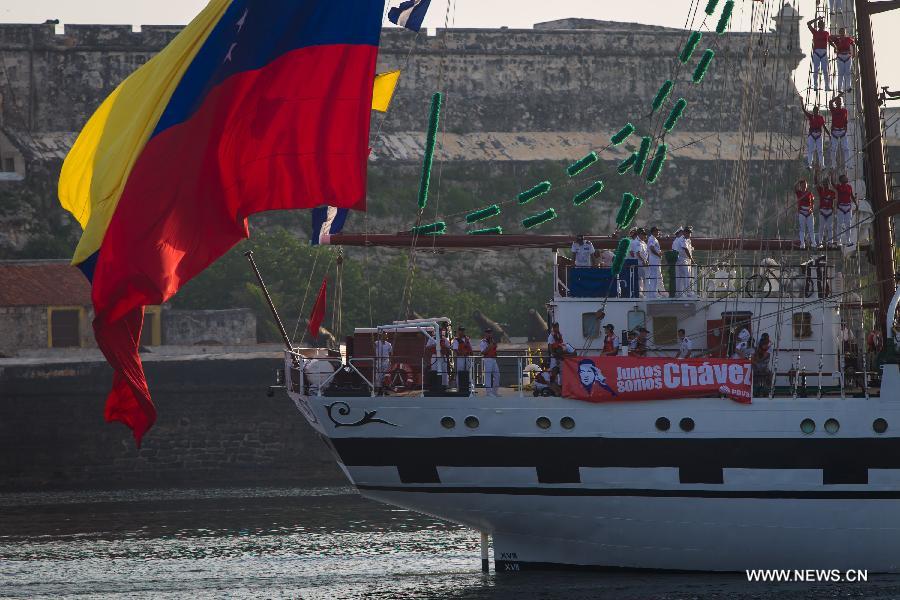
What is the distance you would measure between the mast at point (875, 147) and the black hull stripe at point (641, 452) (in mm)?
4520

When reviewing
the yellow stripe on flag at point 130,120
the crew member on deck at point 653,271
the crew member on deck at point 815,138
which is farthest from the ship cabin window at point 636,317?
the yellow stripe on flag at point 130,120

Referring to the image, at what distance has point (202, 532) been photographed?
36531 millimetres

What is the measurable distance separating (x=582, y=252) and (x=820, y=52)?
238 inches

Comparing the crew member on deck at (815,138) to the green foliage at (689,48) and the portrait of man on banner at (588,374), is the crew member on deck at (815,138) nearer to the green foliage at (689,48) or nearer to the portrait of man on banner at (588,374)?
the green foliage at (689,48)

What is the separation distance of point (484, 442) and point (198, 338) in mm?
33232

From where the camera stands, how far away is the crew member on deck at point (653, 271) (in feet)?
99.2

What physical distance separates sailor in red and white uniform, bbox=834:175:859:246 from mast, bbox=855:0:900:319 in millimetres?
466

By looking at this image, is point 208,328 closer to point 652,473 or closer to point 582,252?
point 582,252

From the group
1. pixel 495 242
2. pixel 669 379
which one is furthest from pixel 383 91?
pixel 669 379

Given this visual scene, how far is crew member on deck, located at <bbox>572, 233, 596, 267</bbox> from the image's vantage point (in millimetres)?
30953

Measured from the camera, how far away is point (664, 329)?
30172 millimetres

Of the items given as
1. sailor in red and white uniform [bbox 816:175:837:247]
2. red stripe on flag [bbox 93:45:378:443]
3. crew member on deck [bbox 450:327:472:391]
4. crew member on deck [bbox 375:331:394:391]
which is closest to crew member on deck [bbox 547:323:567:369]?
crew member on deck [bbox 450:327:472:391]

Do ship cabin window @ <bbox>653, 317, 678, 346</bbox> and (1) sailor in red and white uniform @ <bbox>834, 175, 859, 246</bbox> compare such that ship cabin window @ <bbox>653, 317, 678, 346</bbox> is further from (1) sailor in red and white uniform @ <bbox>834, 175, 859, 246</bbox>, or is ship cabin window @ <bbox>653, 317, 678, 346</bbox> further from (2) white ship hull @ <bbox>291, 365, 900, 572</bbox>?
(1) sailor in red and white uniform @ <bbox>834, 175, 859, 246</bbox>

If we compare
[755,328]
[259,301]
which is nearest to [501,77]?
[259,301]
